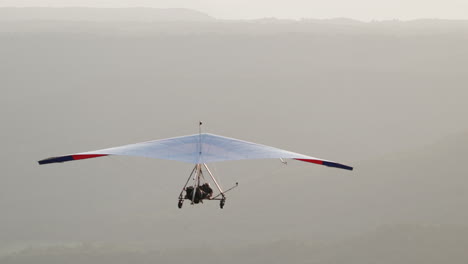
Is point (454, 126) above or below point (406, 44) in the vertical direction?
below

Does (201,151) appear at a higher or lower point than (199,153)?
higher

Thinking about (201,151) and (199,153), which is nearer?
(199,153)

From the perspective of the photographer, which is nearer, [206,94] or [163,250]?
[163,250]

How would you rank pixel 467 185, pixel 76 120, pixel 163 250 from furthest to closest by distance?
pixel 76 120 < pixel 467 185 < pixel 163 250

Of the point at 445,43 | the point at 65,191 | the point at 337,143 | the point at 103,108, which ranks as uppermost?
the point at 445,43

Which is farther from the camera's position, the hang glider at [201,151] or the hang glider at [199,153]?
the hang glider at [199,153]

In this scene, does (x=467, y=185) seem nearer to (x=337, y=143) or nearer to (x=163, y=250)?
(x=337, y=143)

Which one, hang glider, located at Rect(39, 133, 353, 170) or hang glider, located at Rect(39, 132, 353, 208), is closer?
hang glider, located at Rect(39, 133, 353, 170)

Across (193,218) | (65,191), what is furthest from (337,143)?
(65,191)
